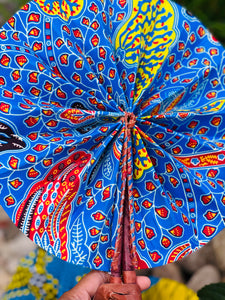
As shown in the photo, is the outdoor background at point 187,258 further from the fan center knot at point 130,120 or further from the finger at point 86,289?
the fan center knot at point 130,120

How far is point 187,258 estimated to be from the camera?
939 mm

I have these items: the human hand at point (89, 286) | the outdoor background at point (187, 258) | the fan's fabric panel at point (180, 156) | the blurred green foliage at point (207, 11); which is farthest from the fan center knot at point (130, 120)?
the blurred green foliage at point (207, 11)

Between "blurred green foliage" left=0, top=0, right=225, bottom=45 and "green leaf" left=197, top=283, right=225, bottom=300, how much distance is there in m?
0.73

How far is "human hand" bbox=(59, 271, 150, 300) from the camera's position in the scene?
0.55 meters

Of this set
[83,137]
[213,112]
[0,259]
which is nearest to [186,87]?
[213,112]

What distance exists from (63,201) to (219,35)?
834 millimetres

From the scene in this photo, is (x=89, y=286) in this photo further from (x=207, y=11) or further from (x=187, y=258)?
(x=207, y=11)

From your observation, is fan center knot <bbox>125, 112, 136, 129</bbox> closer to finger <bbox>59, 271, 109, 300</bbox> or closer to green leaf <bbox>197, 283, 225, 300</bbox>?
finger <bbox>59, 271, 109, 300</bbox>

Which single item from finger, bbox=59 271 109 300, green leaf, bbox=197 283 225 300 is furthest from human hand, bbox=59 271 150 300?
green leaf, bbox=197 283 225 300

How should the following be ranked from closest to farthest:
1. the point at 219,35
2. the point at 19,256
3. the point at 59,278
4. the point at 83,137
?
the point at 83,137
the point at 59,278
the point at 19,256
the point at 219,35

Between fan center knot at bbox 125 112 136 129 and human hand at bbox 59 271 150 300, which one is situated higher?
fan center knot at bbox 125 112 136 129

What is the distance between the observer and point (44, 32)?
0.50m

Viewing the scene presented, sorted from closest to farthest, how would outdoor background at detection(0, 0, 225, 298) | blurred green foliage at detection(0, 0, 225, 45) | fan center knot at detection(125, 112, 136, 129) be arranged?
fan center knot at detection(125, 112, 136, 129), outdoor background at detection(0, 0, 225, 298), blurred green foliage at detection(0, 0, 225, 45)

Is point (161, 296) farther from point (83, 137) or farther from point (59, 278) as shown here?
point (83, 137)
